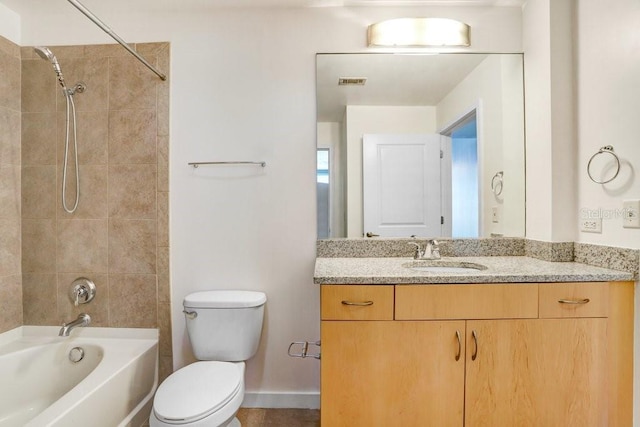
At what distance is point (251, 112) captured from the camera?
6.04 ft

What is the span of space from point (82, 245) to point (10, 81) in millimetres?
1004

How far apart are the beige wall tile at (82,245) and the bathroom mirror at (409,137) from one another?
1.27m

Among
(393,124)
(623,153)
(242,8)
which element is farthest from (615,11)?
(242,8)

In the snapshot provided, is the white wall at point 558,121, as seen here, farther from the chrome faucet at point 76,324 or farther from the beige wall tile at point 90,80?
the chrome faucet at point 76,324

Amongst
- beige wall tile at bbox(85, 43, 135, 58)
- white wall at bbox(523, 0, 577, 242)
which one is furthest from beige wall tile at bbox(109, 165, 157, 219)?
white wall at bbox(523, 0, 577, 242)

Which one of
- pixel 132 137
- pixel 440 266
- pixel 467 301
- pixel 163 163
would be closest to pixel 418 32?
pixel 440 266

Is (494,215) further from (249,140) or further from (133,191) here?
(133,191)

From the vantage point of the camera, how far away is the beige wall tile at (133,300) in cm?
186

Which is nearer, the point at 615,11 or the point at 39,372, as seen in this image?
the point at 615,11

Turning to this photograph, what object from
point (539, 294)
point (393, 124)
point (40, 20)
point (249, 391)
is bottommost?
point (249, 391)

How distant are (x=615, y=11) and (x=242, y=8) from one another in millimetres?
1789

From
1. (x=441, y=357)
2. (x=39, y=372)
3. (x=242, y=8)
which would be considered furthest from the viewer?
(x=242, y=8)

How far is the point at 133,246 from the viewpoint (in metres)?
1.86

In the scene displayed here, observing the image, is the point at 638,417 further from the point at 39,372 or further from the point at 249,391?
the point at 39,372
